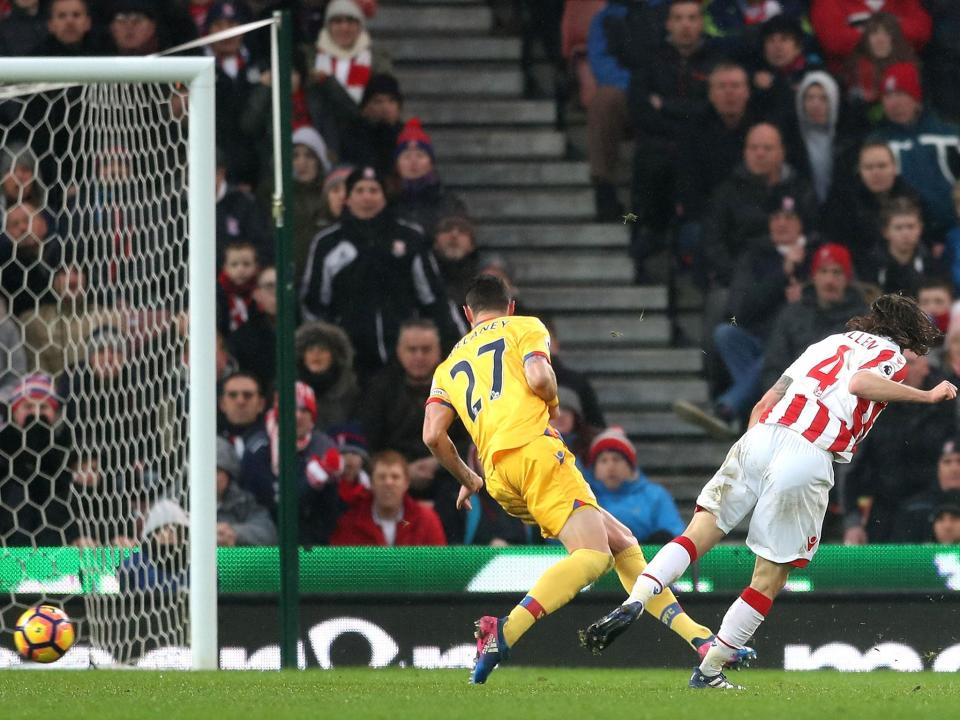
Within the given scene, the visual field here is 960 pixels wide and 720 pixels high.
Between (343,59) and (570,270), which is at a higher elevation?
(343,59)

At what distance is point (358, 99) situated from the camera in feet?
36.6

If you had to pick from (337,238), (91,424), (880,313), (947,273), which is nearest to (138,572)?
(91,424)

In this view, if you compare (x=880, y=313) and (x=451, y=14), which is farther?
(x=451, y=14)

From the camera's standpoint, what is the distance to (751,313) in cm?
1045

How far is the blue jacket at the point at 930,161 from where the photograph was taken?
1113cm

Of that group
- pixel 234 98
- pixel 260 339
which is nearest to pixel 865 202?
pixel 260 339

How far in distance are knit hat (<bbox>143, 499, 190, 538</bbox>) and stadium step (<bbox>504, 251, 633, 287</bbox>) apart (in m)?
3.75

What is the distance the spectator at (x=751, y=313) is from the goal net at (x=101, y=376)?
332 cm

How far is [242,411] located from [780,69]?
436cm

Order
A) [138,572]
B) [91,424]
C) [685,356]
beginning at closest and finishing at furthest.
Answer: [138,572] → [91,424] → [685,356]

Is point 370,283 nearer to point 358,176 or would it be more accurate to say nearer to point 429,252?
point 429,252

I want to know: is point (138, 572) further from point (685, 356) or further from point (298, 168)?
point (685, 356)

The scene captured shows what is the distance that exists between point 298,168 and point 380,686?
4.84 metres

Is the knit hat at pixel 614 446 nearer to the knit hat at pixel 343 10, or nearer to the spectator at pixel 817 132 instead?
the spectator at pixel 817 132
